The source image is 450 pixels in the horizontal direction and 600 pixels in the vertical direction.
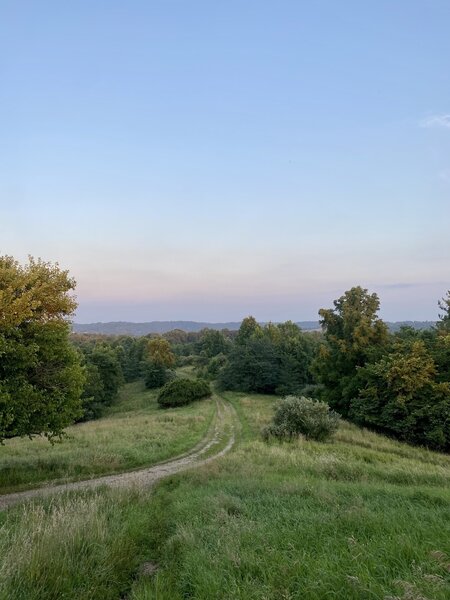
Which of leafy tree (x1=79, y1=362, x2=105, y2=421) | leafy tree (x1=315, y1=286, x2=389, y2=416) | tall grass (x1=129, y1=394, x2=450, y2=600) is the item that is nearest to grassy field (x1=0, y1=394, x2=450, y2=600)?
tall grass (x1=129, y1=394, x2=450, y2=600)

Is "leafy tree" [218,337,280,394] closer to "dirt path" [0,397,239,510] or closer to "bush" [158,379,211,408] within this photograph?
"bush" [158,379,211,408]

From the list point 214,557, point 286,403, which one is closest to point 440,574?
point 214,557

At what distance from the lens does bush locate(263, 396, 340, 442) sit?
80.3 ft

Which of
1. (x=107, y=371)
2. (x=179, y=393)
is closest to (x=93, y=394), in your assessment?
(x=107, y=371)

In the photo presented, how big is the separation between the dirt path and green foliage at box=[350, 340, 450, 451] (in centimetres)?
1302

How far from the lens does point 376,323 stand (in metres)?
41.2

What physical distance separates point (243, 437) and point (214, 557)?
22616 mm

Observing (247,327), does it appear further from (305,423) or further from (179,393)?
(305,423)

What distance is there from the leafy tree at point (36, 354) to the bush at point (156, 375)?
208 ft

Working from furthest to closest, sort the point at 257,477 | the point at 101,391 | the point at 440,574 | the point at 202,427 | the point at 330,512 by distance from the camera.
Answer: the point at 101,391 < the point at 202,427 < the point at 257,477 < the point at 330,512 < the point at 440,574

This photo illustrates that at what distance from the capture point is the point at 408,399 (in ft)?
108

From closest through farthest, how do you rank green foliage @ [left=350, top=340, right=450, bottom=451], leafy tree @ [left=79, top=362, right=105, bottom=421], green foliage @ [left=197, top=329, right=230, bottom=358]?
green foliage @ [left=350, top=340, right=450, bottom=451], leafy tree @ [left=79, top=362, right=105, bottom=421], green foliage @ [left=197, top=329, right=230, bottom=358]

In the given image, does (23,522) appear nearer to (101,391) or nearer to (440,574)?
(440,574)

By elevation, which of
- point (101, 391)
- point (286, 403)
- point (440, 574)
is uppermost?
point (440, 574)
